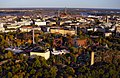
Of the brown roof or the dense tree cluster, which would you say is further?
the brown roof

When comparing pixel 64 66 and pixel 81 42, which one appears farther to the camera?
pixel 81 42

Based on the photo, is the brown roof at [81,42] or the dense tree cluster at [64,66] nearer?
the dense tree cluster at [64,66]

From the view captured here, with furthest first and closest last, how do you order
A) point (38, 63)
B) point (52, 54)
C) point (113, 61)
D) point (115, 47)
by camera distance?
point (115, 47), point (52, 54), point (113, 61), point (38, 63)

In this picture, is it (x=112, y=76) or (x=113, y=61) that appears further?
(x=113, y=61)

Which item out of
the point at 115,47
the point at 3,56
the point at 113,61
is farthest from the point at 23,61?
the point at 115,47

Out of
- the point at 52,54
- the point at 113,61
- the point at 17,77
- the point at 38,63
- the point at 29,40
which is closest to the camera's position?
the point at 17,77

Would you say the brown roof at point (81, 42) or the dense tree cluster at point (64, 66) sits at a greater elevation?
the dense tree cluster at point (64, 66)

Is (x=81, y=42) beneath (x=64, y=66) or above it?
beneath

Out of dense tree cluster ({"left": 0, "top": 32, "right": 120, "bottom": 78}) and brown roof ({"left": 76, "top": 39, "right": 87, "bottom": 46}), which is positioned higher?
dense tree cluster ({"left": 0, "top": 32, "right": 120, "bottom": 78})

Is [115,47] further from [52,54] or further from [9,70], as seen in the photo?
[9,70]

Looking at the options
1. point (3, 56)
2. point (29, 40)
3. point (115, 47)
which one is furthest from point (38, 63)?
point (29, 40)
